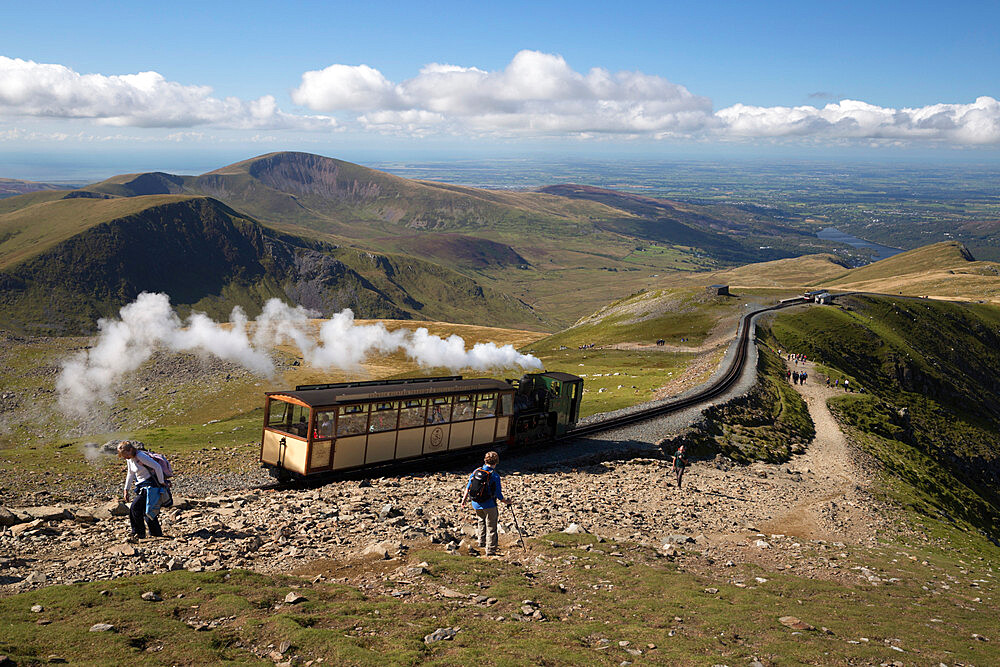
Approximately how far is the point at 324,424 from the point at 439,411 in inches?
252

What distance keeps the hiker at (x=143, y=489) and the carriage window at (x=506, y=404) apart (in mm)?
20259

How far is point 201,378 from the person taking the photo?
10406cm

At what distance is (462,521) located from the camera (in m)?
24.5

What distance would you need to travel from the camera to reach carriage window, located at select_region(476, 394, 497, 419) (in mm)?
34812

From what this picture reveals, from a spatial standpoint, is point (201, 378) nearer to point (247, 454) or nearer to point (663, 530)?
point (247, 454)

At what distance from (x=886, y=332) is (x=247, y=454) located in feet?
353

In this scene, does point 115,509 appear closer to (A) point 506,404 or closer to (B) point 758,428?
(A) point 506,404

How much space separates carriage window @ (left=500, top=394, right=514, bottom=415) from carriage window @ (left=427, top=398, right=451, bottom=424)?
4.11 metres

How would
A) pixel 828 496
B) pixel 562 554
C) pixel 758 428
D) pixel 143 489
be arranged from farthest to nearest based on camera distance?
pixel 758 428
pixel 828 496
pixel 562 554
pixel 143 489

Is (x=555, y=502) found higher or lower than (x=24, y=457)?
higher

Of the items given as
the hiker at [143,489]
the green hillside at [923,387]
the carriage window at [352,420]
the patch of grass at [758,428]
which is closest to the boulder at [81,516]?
the hiker at [143,489]

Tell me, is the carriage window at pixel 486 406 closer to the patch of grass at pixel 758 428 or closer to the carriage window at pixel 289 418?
the carriage window at pixel 289 418

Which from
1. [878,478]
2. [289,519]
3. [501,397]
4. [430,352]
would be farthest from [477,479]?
[430,352]

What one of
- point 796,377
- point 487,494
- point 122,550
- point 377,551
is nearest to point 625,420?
point 487,494
